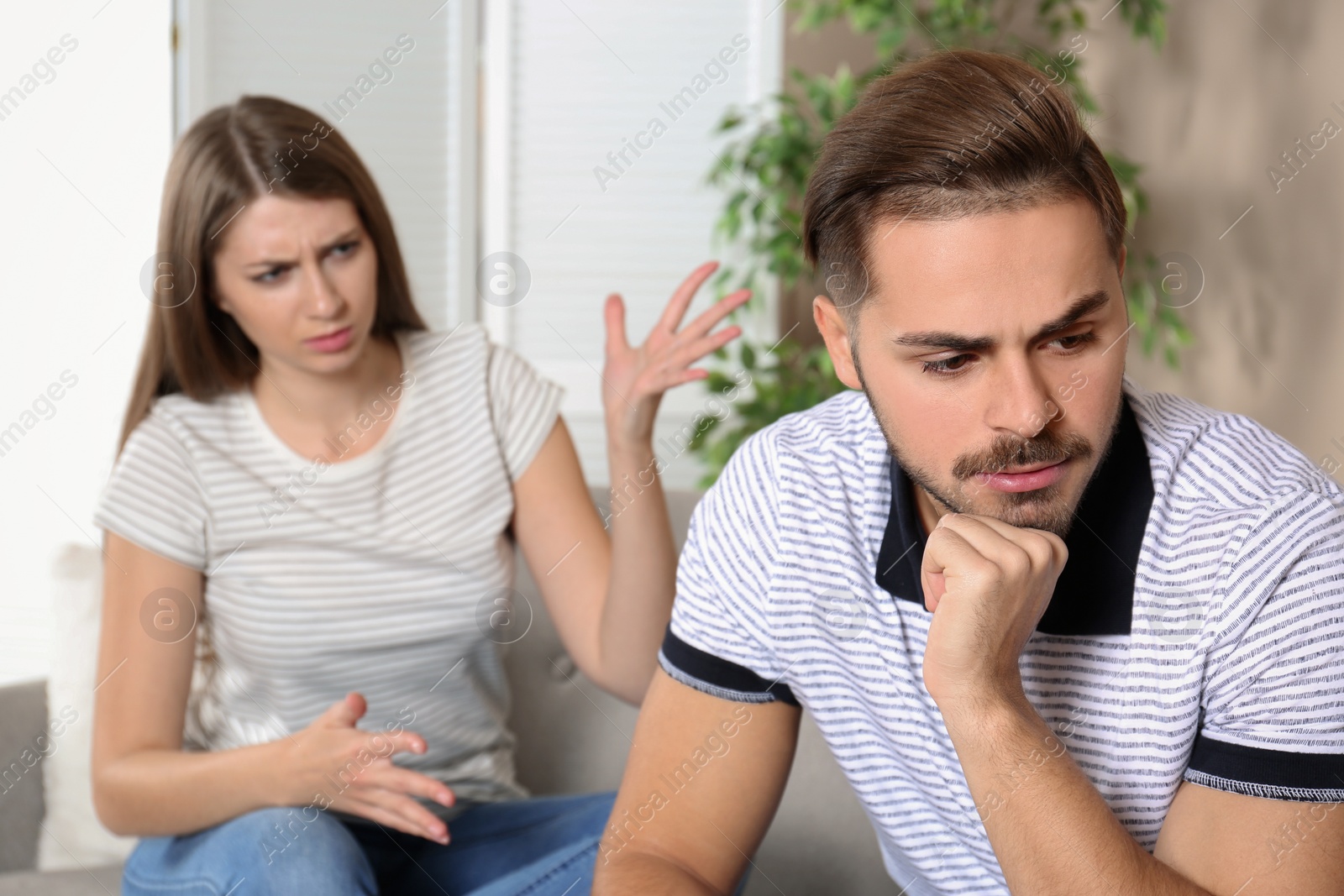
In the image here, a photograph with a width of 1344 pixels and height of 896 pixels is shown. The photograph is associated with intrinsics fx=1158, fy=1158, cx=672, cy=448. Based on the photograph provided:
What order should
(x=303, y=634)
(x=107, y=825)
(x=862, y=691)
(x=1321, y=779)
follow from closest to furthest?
1. (x=1321, y=779)
2. (x=862, y=691)
3. (x=107, y=825)
4. (x=303, y=634)

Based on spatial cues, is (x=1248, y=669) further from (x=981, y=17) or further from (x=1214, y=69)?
(x=1214, y=69)

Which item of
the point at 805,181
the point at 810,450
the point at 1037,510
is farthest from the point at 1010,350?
the point at 805,181

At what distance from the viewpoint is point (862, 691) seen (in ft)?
3.28

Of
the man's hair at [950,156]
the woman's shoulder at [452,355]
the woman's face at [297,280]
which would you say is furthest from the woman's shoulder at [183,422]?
the man's hair at [950,156]

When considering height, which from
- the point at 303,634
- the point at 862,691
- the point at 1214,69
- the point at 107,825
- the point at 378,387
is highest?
the point at 1214,69

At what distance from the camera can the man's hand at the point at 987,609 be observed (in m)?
0.83

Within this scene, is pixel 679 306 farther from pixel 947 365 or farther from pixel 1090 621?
pixel 1090 621

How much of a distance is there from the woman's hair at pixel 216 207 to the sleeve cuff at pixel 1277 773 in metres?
1.10

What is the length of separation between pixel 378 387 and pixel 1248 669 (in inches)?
41.4

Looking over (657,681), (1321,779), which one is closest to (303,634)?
(657,681)

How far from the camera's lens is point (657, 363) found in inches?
50.0

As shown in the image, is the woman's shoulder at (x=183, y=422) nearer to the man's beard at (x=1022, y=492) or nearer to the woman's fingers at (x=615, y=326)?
the woman's fingers at (x=615, y=326)

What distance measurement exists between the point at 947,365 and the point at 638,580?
1.84 feet

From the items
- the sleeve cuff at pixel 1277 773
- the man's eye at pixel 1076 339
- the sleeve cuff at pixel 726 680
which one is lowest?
the sleeve cuff at pixel 726 680
